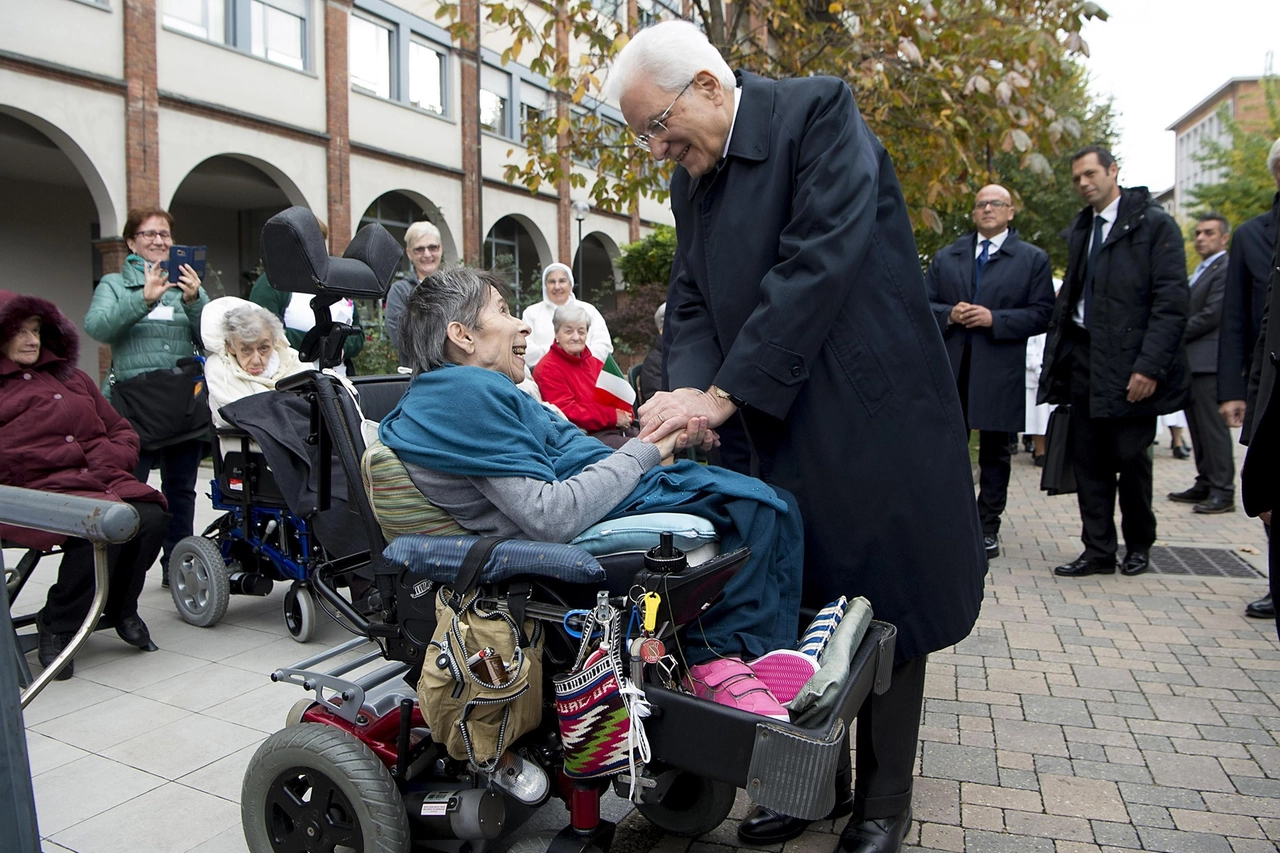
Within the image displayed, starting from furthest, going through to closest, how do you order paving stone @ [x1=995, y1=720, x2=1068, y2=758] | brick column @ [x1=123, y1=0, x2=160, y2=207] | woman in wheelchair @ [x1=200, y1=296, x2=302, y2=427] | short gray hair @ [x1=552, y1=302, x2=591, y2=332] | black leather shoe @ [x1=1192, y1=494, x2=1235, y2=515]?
brick column @ [x1=123, y1=0, x2=160, y2=207], black leather shoe @ [x1=1192, y1=494, x2=1235, y2=515], short gray hair @ [x1=552, y1=302, x2=591, y2=332], woman in wheelchair @ [x1=200, y1=296, x2=302, y2=427], paving stone @ [x1=995, y1=720, x2=1068, y2=758]

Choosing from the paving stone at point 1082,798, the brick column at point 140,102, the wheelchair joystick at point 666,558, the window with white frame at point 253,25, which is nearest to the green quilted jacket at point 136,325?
the wheelchair joystick at point 666,558

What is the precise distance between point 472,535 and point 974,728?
2.29 metres

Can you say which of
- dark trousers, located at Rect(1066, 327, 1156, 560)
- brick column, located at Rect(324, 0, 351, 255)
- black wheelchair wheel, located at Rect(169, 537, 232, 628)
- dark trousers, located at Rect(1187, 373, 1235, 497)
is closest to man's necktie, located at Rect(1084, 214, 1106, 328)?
dark trousers, located at Rect(1066, 327, 1156, 560)

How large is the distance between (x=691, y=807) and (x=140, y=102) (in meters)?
15.7

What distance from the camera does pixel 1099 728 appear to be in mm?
3680

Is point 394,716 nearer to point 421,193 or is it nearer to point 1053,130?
point 1053,130

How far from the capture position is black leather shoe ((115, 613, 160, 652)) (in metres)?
4.60

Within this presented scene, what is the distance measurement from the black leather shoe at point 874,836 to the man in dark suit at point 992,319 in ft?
12.6

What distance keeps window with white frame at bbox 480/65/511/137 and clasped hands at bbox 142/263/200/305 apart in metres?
18.8

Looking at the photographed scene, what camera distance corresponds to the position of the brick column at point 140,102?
15.0 metres

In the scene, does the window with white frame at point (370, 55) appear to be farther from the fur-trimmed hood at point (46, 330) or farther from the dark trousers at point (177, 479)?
the fur-trimmed hood at point (46, 330)

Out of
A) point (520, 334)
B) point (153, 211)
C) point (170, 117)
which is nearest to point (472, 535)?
point (520, 334)

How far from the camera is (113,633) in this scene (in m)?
4.94

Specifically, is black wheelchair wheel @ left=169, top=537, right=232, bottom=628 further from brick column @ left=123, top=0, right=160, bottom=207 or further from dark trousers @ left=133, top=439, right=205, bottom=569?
brick column @ left=123, top=0, right=160, bottom=207
